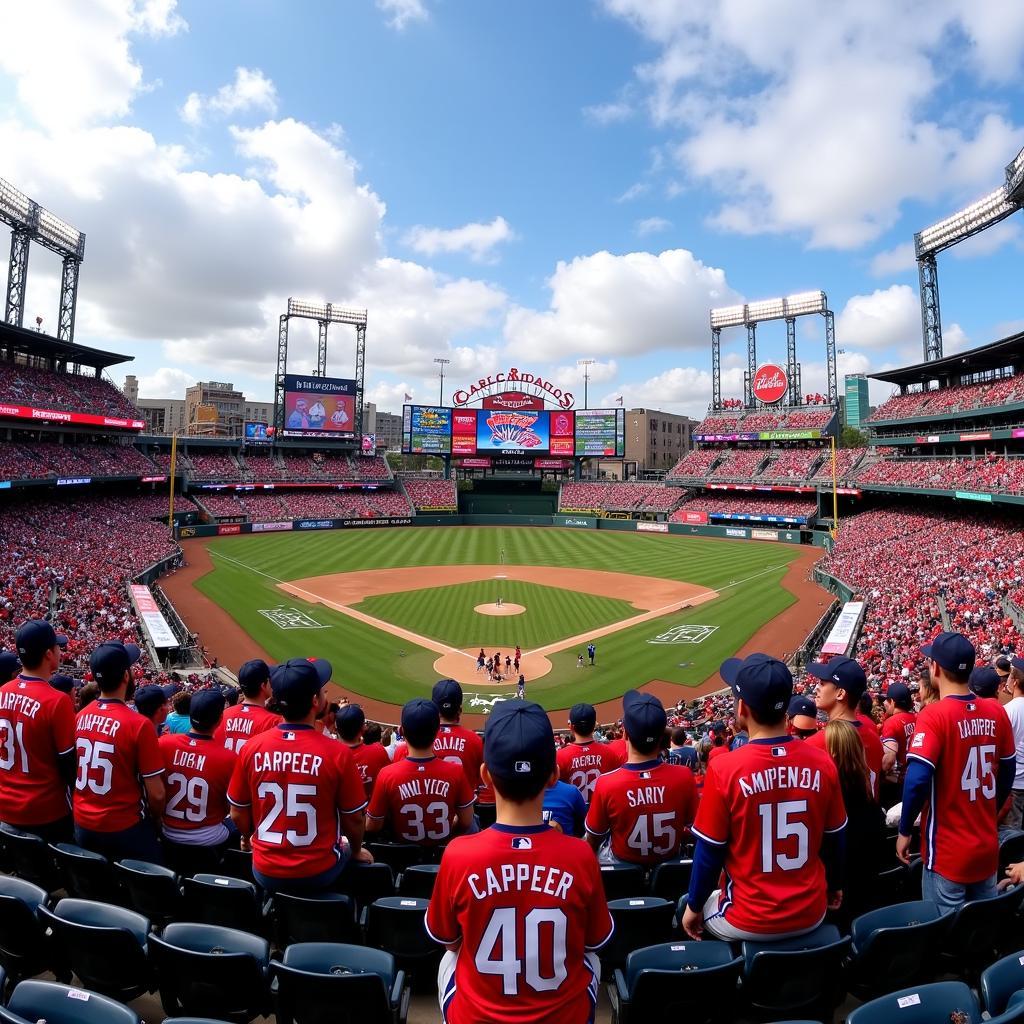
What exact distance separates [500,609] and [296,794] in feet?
108

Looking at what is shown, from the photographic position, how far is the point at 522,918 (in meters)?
2.93

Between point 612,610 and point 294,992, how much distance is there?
34.8 m

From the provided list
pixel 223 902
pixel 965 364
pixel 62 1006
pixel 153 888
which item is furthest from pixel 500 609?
pixel 965 364

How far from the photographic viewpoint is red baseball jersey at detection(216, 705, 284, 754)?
6689 millimetres

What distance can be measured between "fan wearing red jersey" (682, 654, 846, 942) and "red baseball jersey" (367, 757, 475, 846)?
7.24ft

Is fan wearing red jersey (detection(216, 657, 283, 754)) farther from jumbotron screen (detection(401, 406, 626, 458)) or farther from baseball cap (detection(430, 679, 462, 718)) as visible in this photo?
jumbotron screen (detection(401, 406, 626, 458))

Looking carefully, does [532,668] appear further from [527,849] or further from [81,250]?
[81,250]

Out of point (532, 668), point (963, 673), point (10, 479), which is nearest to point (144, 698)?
point (963, 673)

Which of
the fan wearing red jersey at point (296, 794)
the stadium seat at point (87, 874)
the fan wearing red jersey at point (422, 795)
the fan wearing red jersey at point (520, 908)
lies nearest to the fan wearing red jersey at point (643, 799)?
the fan wearing red jersey at point (422, 795)

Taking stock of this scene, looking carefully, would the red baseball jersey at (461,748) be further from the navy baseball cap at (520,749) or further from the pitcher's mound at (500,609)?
the pitcher's mound at (500,609)

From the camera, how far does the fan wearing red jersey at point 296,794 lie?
4.68 meters

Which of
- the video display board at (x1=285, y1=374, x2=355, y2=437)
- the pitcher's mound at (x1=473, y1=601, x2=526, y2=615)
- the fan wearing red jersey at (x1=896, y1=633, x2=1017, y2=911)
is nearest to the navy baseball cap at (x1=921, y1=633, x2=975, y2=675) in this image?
the fan wearing red jersey at (x1=896, y1=633, x2=1017, y2=911)

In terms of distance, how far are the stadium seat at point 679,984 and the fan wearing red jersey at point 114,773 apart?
4.12 meters

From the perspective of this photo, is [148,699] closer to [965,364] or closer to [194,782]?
[194,782]
